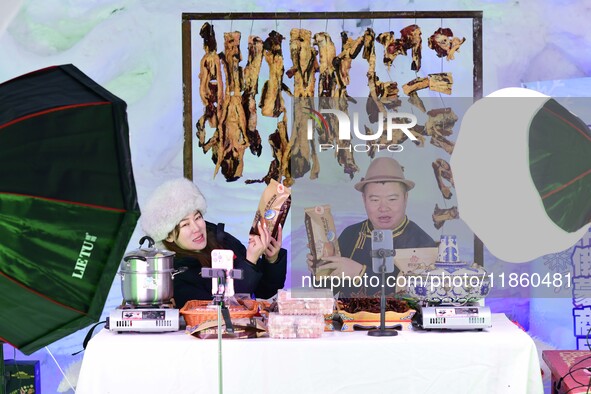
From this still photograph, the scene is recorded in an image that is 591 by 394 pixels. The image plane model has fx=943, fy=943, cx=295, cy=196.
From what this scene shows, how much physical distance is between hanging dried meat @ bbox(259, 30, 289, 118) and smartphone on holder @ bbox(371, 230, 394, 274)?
6.09ft

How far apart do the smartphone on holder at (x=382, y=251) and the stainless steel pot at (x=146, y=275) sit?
2.94 ft

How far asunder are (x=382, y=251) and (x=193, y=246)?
51.1 inches

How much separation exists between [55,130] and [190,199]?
2631 mm

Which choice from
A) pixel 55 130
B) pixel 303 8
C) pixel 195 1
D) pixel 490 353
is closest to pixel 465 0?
pixel 303 8

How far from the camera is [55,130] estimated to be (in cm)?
232

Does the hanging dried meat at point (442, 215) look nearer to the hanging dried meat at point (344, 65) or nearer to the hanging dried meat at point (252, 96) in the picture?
the hanging dried meat at point (344, 65)

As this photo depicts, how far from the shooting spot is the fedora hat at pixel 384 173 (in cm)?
564

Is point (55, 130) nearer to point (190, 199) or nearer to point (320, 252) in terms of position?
point (190, 199)

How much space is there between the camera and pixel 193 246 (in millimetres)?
4965

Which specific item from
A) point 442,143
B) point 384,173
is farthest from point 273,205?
point 442,143

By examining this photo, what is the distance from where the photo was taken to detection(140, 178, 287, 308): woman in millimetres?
4836

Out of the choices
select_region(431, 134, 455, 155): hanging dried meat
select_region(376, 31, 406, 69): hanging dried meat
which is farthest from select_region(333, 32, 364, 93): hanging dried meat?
select_region(431, 134, 455, 155): hanging dried meat

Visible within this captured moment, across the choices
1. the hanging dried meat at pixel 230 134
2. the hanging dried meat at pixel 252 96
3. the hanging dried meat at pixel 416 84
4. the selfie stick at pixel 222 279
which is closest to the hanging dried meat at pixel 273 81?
the hanging dried meat at pixel 252 96

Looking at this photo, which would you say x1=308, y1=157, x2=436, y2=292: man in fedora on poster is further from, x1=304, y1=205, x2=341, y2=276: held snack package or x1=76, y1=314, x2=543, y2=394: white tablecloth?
x1=76, y1=314, x2=543, y2=394: white tablecloth
